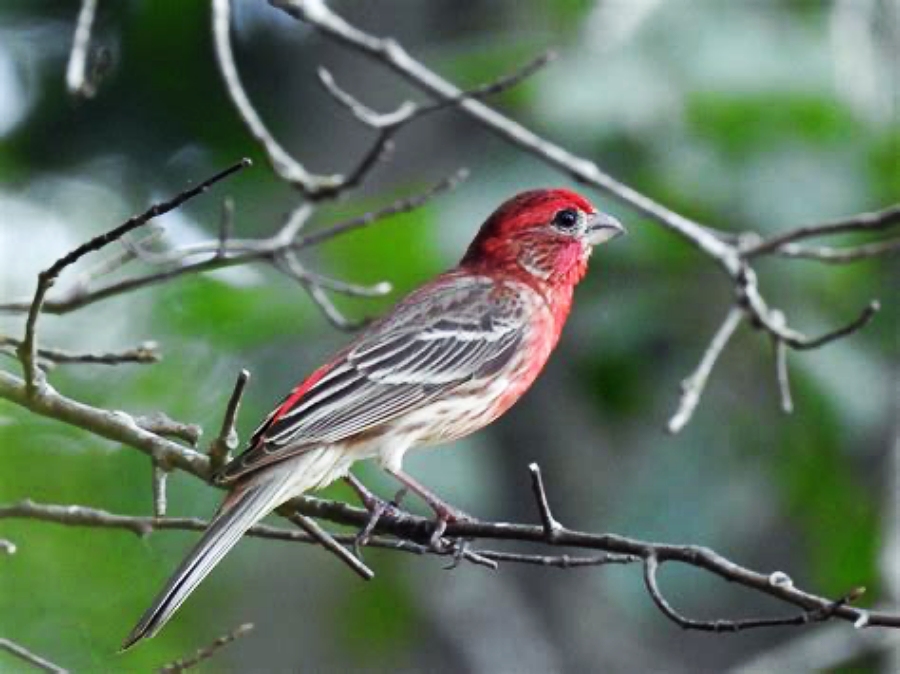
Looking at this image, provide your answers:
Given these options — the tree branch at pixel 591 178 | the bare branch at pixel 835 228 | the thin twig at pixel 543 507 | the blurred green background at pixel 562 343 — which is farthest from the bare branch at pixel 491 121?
the thin twig at pixel 543 507

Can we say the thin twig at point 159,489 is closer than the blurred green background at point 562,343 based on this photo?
Yes

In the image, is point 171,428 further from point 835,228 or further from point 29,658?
point 835,228

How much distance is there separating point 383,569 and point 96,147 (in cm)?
238

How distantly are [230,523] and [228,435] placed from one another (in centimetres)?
49

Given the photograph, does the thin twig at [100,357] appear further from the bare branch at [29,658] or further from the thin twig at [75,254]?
the bare branch at [29,658]

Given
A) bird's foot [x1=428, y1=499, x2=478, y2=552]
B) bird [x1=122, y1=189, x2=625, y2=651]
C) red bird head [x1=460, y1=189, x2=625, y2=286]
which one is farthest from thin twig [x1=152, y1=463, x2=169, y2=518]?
red bird head [x1=460, y1=189, x2=625, y2=286]

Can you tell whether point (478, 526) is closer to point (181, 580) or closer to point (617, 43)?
point (181, 580)

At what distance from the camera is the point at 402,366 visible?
538cm

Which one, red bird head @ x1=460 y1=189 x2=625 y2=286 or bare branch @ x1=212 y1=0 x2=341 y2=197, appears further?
red bird head @ x1=460 y1=189 x2=625 y2=286

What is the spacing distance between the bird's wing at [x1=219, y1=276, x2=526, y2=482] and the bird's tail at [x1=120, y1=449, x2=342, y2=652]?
0.05m

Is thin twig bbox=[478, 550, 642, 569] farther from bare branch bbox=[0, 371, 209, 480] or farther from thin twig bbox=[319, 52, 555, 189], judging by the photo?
thin twig bbox=[319, 52, 555, 189]

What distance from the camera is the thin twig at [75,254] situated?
3385 millimetres

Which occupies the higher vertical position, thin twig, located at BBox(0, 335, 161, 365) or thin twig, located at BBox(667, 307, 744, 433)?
thin twig, located at BBox(667, 307, 744, 433)

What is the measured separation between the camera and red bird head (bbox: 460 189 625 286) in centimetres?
609
